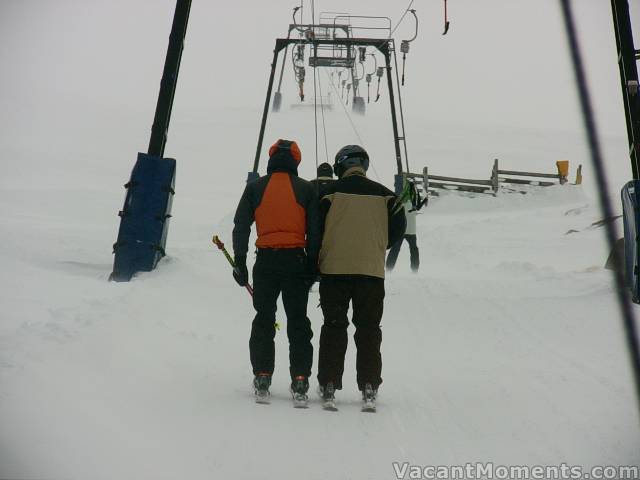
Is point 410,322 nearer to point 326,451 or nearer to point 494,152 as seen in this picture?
point 326,451

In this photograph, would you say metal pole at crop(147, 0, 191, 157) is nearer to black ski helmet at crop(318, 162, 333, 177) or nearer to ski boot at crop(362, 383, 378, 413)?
black ski helmet at crop(318, 162, 333, 177)

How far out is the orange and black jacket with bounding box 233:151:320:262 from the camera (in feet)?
18.0

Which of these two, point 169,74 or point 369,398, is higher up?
point 169,74

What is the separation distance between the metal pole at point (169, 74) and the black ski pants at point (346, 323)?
205 inches

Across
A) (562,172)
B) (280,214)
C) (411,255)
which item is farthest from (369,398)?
(562,172)

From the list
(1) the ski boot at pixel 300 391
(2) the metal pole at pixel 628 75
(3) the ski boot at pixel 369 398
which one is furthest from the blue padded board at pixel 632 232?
(1) the ski boot at pixel 300 391

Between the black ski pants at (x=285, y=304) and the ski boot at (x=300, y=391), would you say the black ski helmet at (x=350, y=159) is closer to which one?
the black ski pants at (x=285, y=304)

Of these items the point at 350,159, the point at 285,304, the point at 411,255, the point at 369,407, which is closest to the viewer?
the point at 369,407

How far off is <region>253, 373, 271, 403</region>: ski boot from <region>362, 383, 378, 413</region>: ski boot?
66 cm

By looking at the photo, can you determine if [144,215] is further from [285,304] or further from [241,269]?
[285,304]

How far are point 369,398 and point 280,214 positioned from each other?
4.59ft

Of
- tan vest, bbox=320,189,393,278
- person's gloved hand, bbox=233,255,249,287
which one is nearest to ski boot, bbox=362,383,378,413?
tan vest, bbox=320,189,393,278

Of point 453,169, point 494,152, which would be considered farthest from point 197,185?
point 494,152

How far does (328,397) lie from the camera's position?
17.7ft
